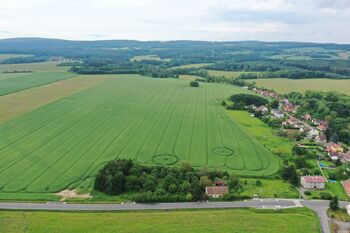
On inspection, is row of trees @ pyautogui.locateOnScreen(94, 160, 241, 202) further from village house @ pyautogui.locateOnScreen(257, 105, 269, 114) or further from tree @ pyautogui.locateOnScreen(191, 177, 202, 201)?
village house @ pyautogui.locateOnScreen(257, 105, 269, 114)

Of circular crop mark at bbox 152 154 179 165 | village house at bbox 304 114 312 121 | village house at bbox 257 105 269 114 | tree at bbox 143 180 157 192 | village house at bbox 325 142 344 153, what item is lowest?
village house at bbox 304 114 312 121

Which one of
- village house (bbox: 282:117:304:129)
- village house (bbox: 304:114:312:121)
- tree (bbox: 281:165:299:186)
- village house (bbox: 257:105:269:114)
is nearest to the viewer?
tree (bbox: 281:165:299:186)

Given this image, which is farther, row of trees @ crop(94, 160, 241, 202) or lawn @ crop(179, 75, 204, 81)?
lawn @ crop(179, 75, 204, 81)

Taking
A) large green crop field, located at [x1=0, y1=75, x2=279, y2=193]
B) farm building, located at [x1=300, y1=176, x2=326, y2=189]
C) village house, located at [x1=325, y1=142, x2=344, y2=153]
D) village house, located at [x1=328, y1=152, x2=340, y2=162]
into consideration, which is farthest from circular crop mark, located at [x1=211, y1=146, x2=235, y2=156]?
village house, located at [x1=325, y1=142, x2=344, y2=153]

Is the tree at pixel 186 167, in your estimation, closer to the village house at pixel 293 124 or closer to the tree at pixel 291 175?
the tree at pixel 291 175

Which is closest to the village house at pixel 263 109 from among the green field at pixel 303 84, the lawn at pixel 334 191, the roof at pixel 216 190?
the green field at pixel 303 84

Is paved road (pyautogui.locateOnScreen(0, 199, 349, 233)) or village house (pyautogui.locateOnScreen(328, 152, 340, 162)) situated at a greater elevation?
paved road (pyautogui.locateOnScreen(0, 199, 349, 233))

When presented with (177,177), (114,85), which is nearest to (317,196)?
(177,177)

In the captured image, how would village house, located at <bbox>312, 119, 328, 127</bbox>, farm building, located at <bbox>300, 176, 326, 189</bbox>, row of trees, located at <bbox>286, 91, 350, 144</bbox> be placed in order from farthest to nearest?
village house, located at <bbox>312, 119, 328, 127</bbox>, row of trees, located at <bbox>286, 91, 350, 144</bbox>, farm building, located at <bbox>300, 176, 326, 189</bbox>
